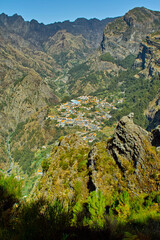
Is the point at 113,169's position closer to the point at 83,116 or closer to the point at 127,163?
the point at 127,163

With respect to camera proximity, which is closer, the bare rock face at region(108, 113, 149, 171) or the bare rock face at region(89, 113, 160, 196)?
the bare rock face at region(89, 113, 160, 196)

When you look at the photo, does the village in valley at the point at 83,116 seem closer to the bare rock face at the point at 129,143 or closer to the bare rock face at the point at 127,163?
the bare rock face at the point at 129,143

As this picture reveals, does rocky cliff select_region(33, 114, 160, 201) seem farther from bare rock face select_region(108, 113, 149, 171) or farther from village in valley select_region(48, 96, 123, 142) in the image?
village in valley select_region(48, 96, 123, 142)

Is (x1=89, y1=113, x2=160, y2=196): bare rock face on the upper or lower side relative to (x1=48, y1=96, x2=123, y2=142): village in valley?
lower

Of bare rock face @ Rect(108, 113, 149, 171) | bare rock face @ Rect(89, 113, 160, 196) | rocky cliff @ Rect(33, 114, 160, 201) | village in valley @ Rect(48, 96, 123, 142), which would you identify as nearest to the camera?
bare rock face @ Rect(89, 113, 160, 196)

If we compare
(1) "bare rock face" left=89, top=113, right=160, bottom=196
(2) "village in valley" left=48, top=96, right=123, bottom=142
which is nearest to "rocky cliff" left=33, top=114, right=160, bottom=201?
(1) "bare rock face" left=89, top=113, right=160, bottom=196

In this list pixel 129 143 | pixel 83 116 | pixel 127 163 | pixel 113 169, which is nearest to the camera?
pixel 127 163

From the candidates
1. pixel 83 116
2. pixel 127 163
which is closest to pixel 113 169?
pixel 127 163

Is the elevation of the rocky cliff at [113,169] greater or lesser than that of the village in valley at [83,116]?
lesser

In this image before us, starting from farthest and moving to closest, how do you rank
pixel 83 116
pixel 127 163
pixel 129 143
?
pixel 83 116, pixel 129 143, pixel 127 163

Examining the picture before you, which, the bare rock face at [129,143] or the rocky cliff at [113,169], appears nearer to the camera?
the rocky cliff at [113,169]

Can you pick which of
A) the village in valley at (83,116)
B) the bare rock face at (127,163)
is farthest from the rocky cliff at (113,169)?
the village in valley at (83,116)
